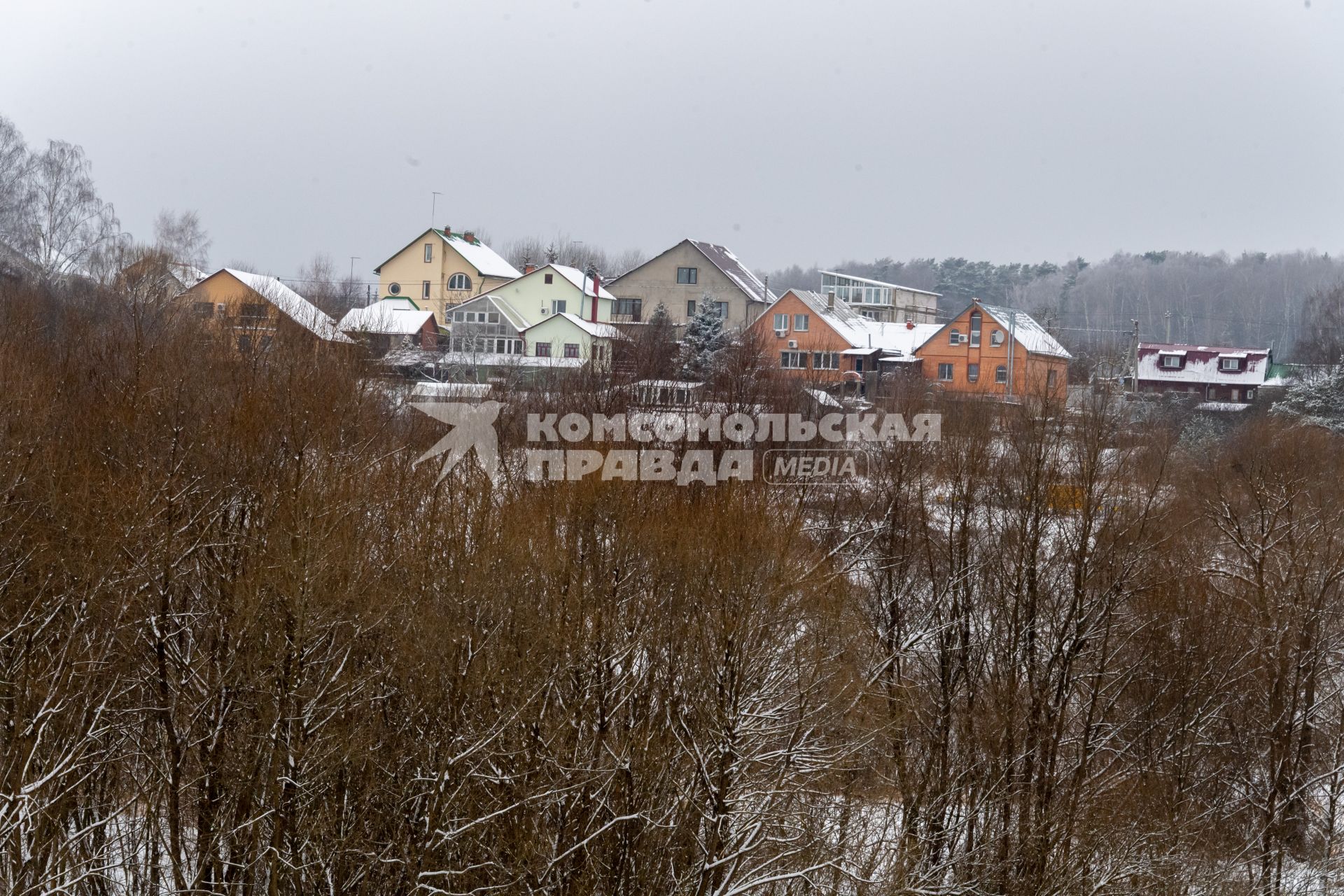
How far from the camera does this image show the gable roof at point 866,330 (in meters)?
41.0

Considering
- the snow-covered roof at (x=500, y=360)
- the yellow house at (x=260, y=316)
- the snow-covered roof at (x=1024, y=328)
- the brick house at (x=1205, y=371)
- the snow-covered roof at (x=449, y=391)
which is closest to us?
the yellow house at (x=260, y=316)

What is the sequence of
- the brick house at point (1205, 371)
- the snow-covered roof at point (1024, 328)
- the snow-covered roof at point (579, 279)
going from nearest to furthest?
the snow-covered roof at point (1024, 328) → the brick house at point (1205, 371) → the snow-covered roof at point (579, 279)

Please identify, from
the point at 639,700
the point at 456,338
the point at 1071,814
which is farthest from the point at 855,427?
the point at 456,338

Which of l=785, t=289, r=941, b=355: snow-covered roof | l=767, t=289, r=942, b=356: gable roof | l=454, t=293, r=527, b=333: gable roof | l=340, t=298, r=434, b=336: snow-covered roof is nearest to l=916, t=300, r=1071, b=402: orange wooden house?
l=767, t=289, r=942, b=356: gable roof

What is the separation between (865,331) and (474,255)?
1735cm

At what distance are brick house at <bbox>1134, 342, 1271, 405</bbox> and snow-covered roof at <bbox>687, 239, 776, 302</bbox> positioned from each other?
14631 mm

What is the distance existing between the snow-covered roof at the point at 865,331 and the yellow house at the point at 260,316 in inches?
753

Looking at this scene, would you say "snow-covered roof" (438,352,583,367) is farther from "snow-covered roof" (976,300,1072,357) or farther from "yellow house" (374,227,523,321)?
"snow-covered roof" (976,300,1072,357)

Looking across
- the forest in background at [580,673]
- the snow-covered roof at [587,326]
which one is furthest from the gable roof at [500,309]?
the forest in background at [580,673]

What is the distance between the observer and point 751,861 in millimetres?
10461

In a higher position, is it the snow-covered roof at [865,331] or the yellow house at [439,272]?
the yellow house at [439,272]

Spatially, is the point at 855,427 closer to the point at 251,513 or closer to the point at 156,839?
the point at 251,513

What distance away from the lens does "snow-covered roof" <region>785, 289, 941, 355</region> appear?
40844 millimetres

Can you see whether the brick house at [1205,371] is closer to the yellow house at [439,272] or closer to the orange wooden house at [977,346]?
the orange wooden house at [977,346]
